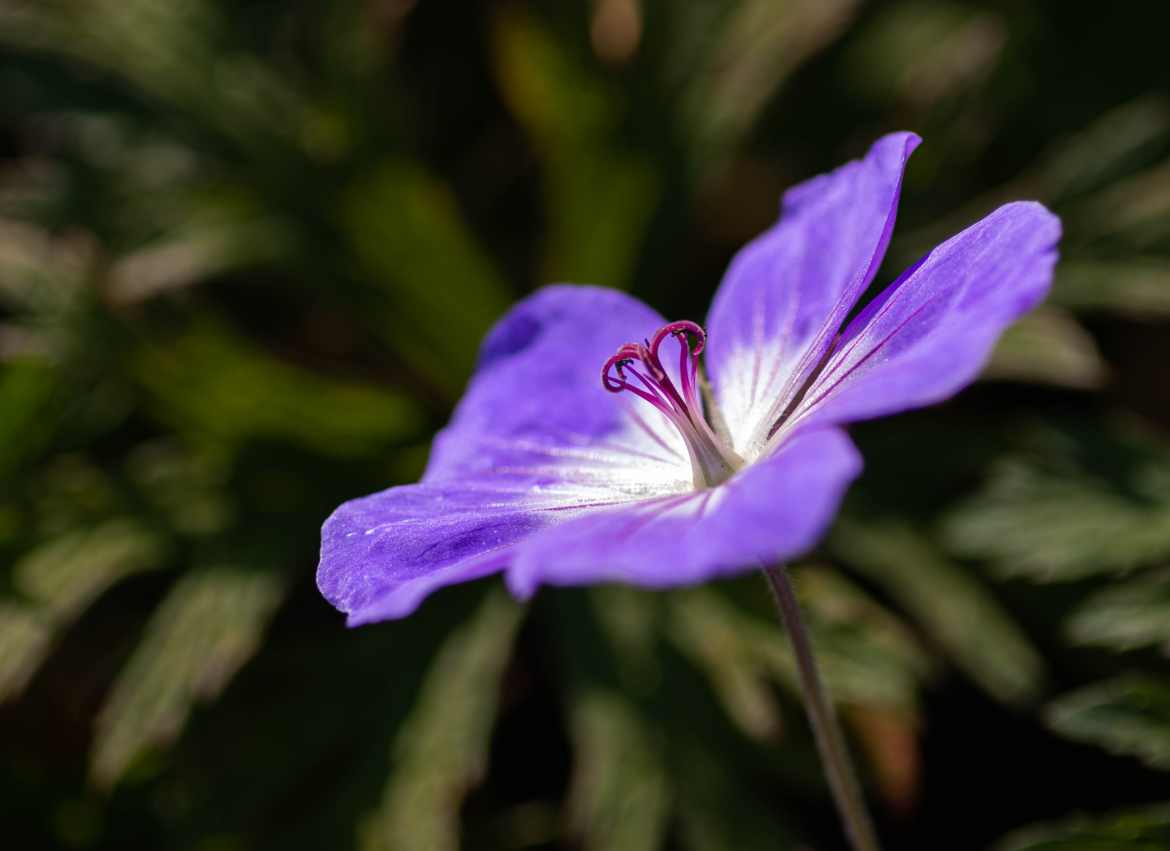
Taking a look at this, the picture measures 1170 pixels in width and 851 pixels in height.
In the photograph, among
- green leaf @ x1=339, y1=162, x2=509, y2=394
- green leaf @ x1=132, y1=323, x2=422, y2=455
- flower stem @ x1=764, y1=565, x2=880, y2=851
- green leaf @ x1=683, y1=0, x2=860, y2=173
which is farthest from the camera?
green leaf @ x1=339, y1=162, x2=509, y2=394

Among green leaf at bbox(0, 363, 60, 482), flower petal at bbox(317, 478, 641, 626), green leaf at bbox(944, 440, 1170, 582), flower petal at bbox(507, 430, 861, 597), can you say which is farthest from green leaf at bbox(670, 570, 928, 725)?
green leaf at bbox(0, 363, 60, 482)

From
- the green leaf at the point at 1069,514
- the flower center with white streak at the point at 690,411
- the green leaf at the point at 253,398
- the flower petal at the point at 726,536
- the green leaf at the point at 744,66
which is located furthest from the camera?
the green leaf at the point at 744,66

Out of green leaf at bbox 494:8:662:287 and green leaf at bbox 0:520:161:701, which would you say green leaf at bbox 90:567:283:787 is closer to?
green leaf at bbox 0:520:161:701

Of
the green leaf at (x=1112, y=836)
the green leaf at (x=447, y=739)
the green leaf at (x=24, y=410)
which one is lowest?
the green leaf at (x=1112, y=836)

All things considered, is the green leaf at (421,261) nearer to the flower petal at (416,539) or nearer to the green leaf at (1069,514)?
the green leaf at (1069,514)

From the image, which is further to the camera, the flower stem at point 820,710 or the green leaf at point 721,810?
the green leaf at point 721,810

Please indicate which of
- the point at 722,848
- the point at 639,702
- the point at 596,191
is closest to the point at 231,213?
the point at 596,191

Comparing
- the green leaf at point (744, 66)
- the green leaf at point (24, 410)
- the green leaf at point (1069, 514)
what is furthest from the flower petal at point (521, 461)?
the green leaf at point (744, 66)
